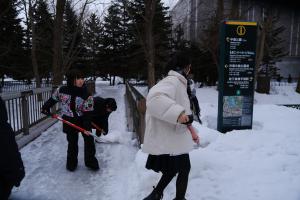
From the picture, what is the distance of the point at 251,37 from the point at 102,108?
402cm

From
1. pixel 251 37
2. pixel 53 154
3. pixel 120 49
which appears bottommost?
pixel 53 154

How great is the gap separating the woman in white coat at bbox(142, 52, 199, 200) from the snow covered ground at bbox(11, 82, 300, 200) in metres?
0.88

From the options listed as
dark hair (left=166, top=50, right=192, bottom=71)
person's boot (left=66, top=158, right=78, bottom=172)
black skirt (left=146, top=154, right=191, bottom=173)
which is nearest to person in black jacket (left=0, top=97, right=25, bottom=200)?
black skirt (left=146, top=154, right=191, bottom=173)

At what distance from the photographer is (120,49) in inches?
1604

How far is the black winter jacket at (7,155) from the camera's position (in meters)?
2.73

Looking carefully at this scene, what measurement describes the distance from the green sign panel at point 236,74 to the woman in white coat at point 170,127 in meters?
4.28

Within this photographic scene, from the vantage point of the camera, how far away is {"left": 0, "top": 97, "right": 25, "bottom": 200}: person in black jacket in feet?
8.96

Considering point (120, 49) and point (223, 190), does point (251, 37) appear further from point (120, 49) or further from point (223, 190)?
point (120, 49)

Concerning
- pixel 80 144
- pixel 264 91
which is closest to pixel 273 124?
pixel 80 144

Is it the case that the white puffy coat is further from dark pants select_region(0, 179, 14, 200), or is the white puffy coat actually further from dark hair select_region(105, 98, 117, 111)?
dark hair select_region(105, 98, 117, 111)

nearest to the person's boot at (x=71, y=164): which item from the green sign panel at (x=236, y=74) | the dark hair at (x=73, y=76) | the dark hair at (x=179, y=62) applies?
the dark hair at (x=73, y=76)

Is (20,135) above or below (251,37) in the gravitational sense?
below

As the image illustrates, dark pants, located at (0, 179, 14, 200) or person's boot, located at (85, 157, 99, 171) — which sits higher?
dark pants, located at (0, 179, 14, 200)

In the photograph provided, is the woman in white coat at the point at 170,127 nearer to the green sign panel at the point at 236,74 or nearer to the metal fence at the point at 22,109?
the metal fence at the point at 22,109
